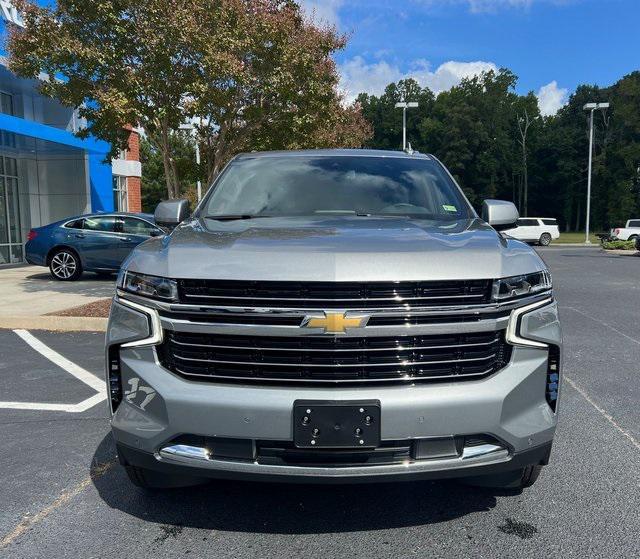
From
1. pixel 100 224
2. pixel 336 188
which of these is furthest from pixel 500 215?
pixel 100 224

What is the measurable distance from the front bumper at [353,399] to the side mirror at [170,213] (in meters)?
1.44

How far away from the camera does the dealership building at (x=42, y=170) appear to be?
56.2ft

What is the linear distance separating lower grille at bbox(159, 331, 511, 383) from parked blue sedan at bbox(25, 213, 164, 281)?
36.6ft

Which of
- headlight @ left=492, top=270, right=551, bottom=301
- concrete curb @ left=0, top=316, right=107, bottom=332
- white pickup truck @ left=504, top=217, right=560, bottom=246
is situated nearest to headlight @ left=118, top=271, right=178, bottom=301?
headlight @ left=492, top=270, right=551, bottom=301

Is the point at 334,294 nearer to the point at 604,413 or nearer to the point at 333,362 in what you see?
the point at 333,362

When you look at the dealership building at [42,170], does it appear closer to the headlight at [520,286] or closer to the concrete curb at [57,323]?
the concrete curb at [57,323]

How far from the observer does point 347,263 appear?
2.44 meters

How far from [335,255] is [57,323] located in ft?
21.5

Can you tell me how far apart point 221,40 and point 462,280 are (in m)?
7.87

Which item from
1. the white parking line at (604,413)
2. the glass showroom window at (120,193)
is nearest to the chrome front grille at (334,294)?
the white parking line at (604,413)

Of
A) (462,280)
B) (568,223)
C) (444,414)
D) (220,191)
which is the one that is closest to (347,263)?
(462,280)

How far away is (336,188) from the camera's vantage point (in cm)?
395

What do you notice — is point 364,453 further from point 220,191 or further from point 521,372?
point 220,191

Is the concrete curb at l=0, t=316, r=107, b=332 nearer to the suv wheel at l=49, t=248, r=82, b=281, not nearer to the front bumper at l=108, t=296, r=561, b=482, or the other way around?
the suv wheel at l=49, t=248, r=82, b=281
